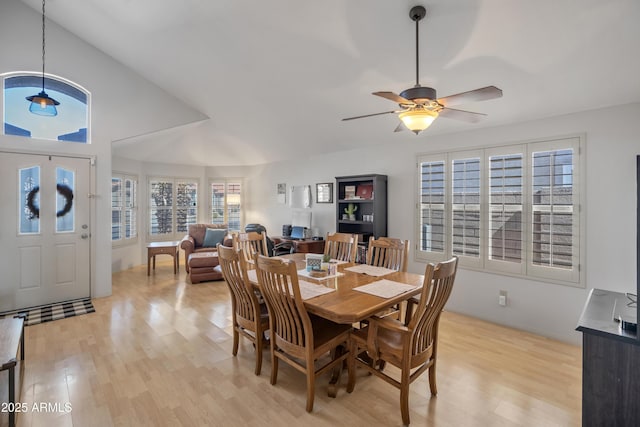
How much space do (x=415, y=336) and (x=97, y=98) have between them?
17.0 ft

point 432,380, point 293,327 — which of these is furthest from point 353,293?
point 432,380

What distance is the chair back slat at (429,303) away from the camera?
5.95 ft

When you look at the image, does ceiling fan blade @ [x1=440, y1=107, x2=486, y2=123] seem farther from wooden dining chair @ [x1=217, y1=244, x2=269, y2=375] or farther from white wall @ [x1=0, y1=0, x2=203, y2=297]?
white wall @ [x1=0, y1=0, x2=203, y2=297]

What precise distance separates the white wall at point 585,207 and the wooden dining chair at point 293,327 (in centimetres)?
228

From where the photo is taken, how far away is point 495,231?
3.60 m

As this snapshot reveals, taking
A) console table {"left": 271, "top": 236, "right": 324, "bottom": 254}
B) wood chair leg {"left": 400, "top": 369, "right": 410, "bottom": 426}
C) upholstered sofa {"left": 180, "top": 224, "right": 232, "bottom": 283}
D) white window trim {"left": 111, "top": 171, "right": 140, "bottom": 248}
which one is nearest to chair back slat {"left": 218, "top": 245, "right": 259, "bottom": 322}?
wood chair leg {"left": 400, "top": 369, "right": 410, "bottom": 426}

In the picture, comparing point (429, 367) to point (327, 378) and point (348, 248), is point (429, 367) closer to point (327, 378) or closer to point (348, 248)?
point (327, 378)

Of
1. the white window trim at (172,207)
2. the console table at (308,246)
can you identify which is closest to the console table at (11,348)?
the console table at (308,246)

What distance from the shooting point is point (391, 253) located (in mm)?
3188

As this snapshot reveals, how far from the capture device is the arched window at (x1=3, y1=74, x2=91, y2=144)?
12.9ft

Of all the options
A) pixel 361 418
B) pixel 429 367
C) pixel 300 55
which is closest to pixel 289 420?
pixel 361 418

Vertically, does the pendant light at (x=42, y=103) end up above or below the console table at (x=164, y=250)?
above

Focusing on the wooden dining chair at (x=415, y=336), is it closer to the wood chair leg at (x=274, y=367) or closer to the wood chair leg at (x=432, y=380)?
the wood chair leg at (x=432, y=380)

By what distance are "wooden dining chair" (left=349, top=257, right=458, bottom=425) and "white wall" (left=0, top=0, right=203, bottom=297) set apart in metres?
4.26
